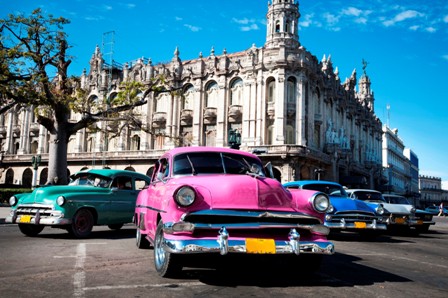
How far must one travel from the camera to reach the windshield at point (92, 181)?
1087 centimetres

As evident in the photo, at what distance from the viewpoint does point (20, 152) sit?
177 feet

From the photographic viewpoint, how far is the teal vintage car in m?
9.65

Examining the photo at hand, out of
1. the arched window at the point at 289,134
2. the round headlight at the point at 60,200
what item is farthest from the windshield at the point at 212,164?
the arched window at the point at 289,134

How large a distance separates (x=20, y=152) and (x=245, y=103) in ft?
105

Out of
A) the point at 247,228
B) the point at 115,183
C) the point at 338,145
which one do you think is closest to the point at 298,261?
the point at 247,228

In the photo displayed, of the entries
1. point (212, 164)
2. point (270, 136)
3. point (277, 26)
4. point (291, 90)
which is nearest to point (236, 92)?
point (291, 90)

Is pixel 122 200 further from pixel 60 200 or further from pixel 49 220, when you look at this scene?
pixel 49 220

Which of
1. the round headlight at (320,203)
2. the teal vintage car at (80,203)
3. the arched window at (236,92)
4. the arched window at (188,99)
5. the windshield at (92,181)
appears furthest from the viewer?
the arched window at (188,99)

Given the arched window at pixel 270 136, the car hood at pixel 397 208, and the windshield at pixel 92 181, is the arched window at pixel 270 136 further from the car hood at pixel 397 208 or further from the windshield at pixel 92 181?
the windshield at pixel 92 181

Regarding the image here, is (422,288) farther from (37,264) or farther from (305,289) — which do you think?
(37,264)

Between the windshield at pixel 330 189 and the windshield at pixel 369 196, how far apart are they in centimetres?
192

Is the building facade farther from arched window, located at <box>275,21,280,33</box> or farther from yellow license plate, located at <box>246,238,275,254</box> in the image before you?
yellow license plate, located at <box>246,238,275,254</box>

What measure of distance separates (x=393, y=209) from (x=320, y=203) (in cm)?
1062

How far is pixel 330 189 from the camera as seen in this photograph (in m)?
13.3
